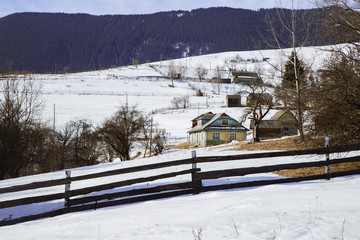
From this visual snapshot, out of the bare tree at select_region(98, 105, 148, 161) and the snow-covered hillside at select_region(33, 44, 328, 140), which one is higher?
the snow-covered hillside at select_region(33, 44, 328, 140)

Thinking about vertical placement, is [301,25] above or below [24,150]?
above

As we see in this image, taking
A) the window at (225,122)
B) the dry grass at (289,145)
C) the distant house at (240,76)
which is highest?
the distant house at (240,76)

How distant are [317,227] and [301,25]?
1887cm

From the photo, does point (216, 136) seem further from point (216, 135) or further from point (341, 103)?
point (341, 103)

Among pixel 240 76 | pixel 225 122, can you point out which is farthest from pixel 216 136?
pixel 240 76

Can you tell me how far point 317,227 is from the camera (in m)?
4.86

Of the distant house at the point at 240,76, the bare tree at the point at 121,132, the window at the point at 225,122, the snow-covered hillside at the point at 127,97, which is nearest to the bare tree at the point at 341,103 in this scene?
the bare tree at the point at 121,132

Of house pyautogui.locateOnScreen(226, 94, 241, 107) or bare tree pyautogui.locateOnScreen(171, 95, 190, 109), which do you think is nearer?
house pyautogui.locateOnScreen(226, 94, 241, 107)

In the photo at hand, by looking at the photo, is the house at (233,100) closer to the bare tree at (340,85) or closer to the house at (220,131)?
the house at (220,131)

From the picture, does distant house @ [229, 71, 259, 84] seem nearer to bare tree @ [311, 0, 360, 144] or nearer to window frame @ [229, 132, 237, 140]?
window frame @ [229, 132, 237, 140]

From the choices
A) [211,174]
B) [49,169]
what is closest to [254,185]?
[211,174]

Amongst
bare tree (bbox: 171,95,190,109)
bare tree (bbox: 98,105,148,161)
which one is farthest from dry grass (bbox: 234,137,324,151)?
bare tree (bbox: 171,95,190,109)

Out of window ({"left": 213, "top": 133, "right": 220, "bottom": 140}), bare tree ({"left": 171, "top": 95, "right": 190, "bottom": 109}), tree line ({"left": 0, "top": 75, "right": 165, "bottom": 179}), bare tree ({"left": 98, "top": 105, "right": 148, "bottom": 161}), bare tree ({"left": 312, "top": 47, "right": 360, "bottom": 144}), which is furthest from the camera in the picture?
bare tree ({"left": 171, "top": 95, "right": 190, "bottom": 109})

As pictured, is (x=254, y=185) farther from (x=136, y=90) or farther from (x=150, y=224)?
(x=136, y=90)
